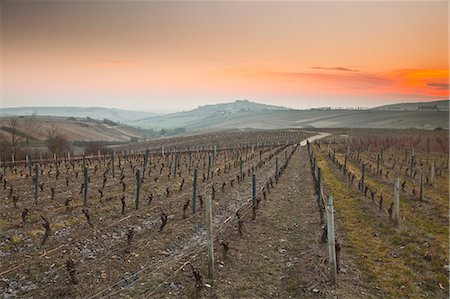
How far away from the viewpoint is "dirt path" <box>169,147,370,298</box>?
8.70 metres

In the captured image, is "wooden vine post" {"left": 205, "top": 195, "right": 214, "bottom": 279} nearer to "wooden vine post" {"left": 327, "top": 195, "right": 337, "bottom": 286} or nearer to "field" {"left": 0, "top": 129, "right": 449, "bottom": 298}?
"field" {"left": 0, "top": 129, "right": 449, "bottom": 298}

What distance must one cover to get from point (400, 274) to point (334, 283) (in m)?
2.50

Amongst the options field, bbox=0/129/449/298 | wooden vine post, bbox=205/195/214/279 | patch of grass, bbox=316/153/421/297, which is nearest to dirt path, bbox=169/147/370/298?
field, bbox=0/129/449/298

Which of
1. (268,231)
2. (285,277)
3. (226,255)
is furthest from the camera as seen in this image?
(268,231)

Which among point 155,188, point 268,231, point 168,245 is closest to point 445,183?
point 268,231

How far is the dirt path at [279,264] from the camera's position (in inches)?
342

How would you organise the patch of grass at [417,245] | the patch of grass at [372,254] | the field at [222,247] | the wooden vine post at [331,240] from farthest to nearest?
the patch of grass at [417,245] < the patch of grass at [372,254] < the field at [222,247] < the wooden vine post at [331,240]

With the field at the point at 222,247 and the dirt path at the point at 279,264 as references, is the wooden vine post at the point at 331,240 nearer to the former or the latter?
the field at the point at 222,247

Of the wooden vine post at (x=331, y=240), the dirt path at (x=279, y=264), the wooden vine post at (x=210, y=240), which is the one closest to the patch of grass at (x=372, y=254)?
the dirt path at (x=279, y=264)

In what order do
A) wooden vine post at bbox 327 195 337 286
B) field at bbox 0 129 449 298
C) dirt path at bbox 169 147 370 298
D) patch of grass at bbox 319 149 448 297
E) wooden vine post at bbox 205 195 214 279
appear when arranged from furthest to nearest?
patch of grass at bbox 319 149 448 297
wooden vine post at bbox 205 195 214 279
field at bbox 0 129 449 298
dirt path at bbox 169 147 370 298
wooden vine post at bbox 327 195 337 286

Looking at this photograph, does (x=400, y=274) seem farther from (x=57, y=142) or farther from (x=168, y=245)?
(x=57, y=142)

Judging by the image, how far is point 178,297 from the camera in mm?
8305

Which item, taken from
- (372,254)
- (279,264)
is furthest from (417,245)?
(279,264)

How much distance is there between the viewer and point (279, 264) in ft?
34.1
